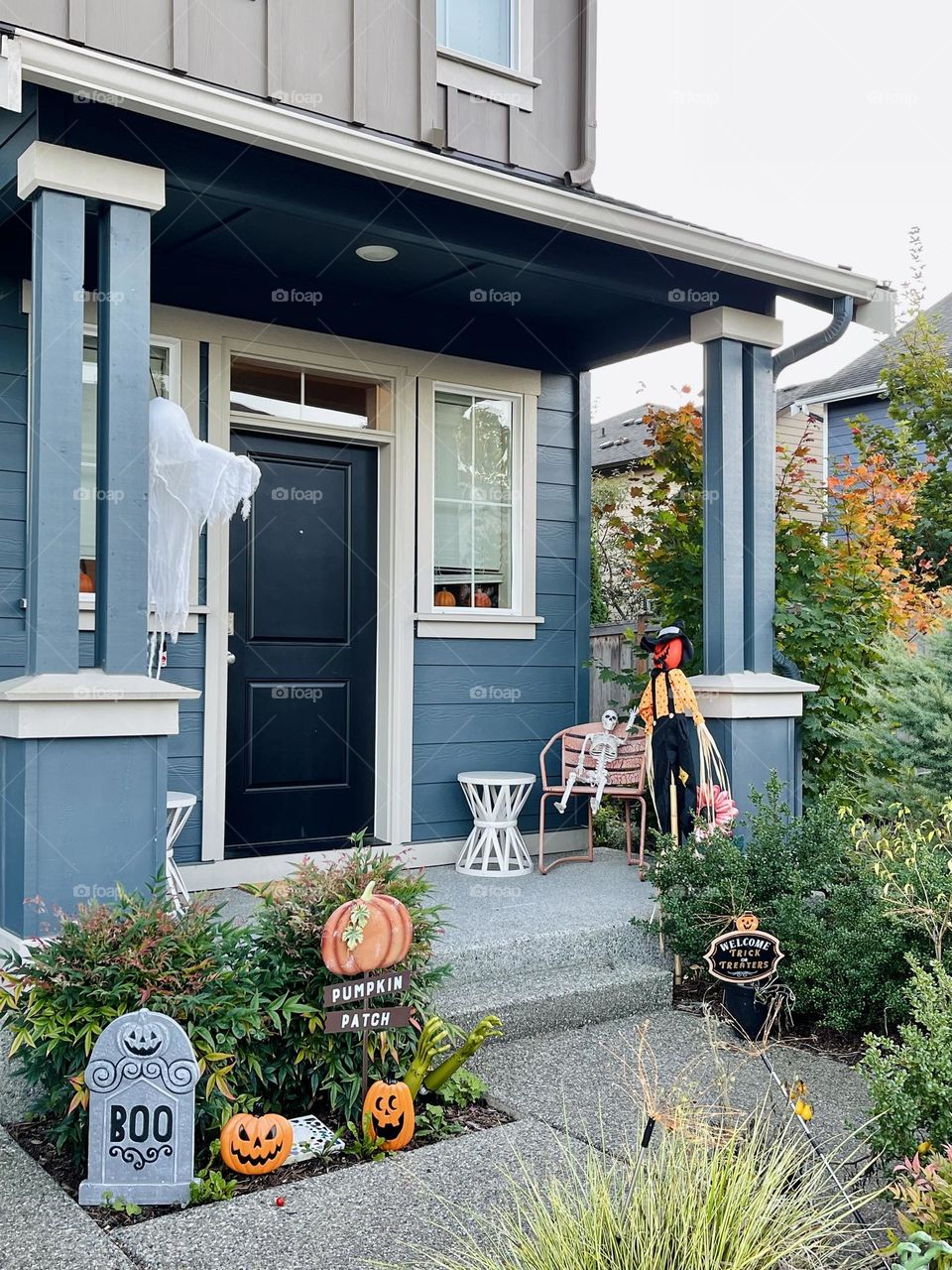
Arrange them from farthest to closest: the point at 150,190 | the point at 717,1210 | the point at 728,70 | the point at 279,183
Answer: the point at 728,70, the point at 279,183, the point at 150,190, the point at 717,1210

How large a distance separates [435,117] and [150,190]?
1973 millimetres

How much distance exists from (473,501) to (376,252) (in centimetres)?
160

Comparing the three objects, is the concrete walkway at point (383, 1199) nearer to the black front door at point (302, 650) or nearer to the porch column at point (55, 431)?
the porch column at point (55, 431)

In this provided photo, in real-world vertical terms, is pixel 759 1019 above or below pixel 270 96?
below

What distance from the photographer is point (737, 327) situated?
573 centimetres

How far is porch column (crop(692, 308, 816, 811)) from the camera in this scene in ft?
18.2

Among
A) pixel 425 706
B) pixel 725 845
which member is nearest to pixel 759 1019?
pixel 725 845

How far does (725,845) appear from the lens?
4508 mm

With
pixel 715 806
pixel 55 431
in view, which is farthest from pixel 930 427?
pixel 55 431

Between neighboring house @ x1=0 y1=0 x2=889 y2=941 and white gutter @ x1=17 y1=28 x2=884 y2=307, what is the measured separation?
0.01 metres

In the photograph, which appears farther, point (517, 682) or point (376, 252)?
point (517, 682)

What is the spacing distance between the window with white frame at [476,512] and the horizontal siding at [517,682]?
0.10m

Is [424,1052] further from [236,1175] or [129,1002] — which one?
[129,1002]

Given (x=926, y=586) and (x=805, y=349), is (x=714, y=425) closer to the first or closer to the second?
(x=805, y=349)
